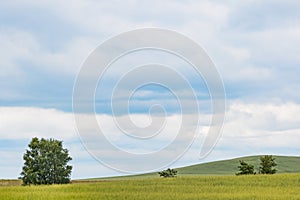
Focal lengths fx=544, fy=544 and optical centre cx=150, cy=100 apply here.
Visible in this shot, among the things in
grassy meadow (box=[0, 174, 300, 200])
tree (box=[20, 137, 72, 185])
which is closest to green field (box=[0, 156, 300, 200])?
grassy meadow (box=[0, 174, 300, 200])

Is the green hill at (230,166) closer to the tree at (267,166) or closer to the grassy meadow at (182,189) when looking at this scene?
the tree at (267,166)

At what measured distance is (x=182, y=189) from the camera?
33.9 m

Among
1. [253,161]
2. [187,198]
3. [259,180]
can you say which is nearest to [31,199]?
[187,198]

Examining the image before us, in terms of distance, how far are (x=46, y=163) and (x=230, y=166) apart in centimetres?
4834

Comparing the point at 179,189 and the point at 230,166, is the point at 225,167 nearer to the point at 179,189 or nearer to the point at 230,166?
the point at 230,166

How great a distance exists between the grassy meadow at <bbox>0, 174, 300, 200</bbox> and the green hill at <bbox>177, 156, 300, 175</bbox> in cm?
5010

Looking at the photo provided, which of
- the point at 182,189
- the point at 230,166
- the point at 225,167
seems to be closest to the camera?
the point at 182,189

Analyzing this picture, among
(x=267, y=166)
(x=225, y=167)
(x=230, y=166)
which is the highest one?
(x=230, y=166)

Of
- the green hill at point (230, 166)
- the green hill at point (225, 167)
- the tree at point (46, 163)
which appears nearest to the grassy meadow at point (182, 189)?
the tree at point (46, 163)

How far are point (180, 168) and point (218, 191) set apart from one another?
6969 centimetres

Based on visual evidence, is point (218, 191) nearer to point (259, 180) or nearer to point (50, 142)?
point (259, 180)

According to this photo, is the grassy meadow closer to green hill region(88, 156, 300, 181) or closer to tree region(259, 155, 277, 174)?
tree region(259, 155, 277, 174)

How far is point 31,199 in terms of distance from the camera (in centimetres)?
2991

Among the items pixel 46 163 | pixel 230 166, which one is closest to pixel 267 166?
pixel 46 163
